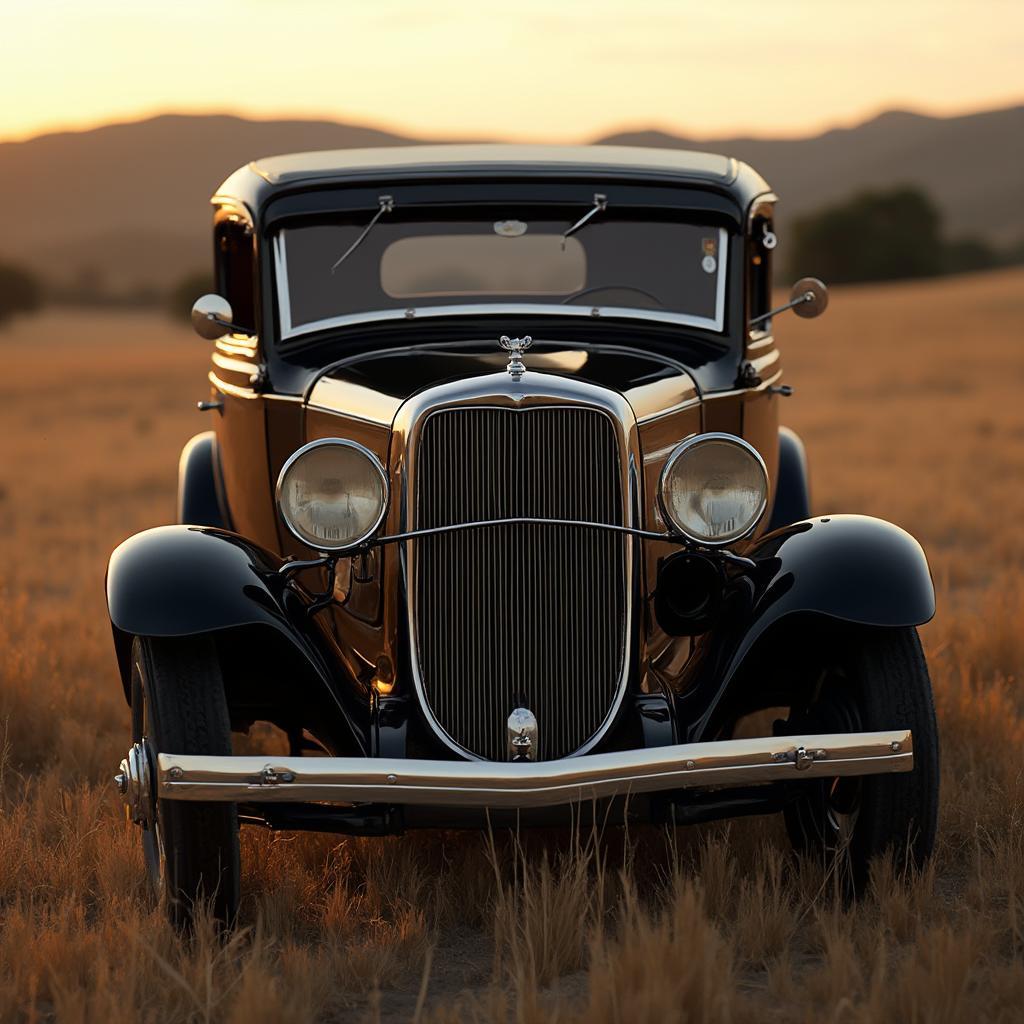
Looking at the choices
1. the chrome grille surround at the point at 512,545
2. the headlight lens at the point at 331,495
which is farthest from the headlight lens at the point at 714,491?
the headlight lens at the point at 331,495

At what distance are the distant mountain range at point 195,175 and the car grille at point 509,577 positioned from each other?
90.6 m

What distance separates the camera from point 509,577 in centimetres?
376

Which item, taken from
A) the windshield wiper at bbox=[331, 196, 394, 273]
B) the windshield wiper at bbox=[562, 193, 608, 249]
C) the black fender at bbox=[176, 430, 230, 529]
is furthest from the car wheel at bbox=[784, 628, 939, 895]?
the black fender at bbox=[176, 430, 230, 529]

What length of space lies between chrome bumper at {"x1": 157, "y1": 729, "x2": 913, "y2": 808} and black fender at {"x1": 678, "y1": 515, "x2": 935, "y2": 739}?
0.39 meters

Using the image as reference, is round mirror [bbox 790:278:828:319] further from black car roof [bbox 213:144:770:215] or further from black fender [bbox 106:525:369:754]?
black fender [bbox 106:525:369:754]

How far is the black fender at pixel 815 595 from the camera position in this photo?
380 centimetres

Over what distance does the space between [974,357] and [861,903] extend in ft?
68.1

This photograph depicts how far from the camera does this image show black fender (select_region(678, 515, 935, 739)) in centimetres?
380

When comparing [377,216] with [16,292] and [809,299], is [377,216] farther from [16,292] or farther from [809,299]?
[16,292]

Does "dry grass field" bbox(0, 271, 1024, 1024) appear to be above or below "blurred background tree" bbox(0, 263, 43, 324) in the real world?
above

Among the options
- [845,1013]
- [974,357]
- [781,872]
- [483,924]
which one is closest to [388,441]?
[483,924]

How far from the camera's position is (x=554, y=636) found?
3770 millimetres

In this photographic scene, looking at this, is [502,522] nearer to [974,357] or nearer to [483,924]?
[483,924]

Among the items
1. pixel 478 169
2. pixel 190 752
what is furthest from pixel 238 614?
pixel 478 169
